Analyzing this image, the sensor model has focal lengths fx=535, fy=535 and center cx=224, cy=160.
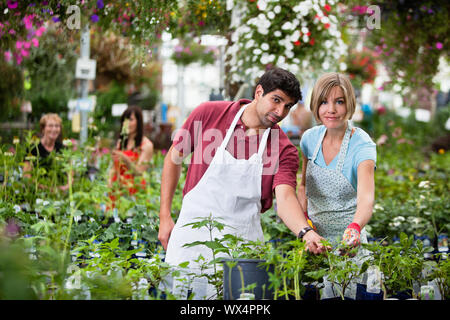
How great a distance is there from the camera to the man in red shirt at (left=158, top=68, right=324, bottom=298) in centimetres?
166

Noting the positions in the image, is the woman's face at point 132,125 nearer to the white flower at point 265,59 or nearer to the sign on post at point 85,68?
the white flower at point 265,59

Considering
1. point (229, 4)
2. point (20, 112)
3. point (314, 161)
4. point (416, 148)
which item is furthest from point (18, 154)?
point (416, 148)

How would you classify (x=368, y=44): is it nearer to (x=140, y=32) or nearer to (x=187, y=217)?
(x=140, y=32)

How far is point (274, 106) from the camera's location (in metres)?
1.66

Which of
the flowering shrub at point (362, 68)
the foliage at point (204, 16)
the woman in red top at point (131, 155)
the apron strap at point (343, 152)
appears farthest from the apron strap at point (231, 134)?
the flowering shrub at point (362, 68)

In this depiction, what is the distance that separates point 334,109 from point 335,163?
0.61 ft

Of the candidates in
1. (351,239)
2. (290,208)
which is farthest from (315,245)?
(290,208)

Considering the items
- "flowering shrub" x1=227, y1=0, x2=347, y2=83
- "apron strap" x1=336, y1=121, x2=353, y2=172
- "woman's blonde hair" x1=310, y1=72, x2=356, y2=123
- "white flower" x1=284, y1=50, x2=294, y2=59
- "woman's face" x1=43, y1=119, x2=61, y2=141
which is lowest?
"apron strap" x1=336, y1=121, x2=353, y2=172

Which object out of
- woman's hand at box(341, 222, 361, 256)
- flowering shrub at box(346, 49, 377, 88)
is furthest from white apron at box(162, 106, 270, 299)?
flowering shrub at box(346, 49, 377, 88)

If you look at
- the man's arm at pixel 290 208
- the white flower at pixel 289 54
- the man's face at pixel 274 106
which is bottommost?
the man's arm at pixel 290 208

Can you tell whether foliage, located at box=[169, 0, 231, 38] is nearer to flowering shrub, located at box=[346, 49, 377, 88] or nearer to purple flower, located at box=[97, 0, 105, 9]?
purple flower, located at box=[97, 0, 105, 9]

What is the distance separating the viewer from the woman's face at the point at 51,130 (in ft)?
11.3

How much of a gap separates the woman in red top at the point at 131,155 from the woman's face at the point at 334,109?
1765mm

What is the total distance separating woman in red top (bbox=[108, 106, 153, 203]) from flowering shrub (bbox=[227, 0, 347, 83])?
809mm
